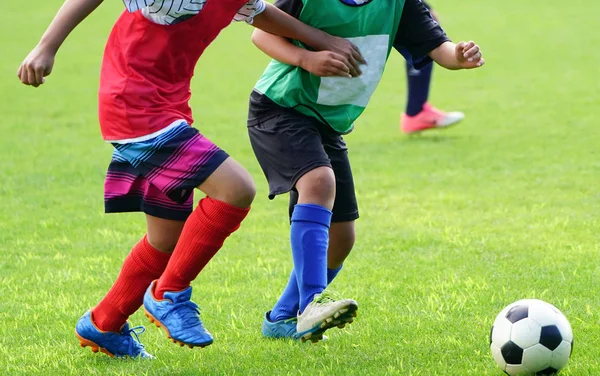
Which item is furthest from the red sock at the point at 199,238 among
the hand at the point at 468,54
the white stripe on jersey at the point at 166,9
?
the hand at the point at 468,54

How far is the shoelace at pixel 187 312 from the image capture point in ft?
12.1

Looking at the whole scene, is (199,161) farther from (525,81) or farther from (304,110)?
(525,81)

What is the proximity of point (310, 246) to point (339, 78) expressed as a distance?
77 centimetres

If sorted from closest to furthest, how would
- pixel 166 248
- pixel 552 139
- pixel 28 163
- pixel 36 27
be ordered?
pixel 166 248 < pixel 28 163 < pixel 552 139 < pixel 36 27

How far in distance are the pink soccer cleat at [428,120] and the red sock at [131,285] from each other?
662 cm

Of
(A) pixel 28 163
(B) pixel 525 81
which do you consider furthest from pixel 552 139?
(A) pixel 28 163

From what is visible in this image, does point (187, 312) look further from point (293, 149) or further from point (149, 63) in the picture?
point (149, 63)

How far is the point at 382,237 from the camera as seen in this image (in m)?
6.22

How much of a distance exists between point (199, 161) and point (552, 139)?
6.63m

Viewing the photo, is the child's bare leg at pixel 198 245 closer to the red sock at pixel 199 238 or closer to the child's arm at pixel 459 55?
the red sock at pixel 199 238

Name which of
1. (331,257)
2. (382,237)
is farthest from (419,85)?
(331,257)

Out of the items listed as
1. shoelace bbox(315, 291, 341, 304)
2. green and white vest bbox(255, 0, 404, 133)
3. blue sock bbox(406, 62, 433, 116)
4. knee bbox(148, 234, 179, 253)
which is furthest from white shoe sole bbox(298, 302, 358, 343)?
blue sock bbox(406, 62, 433, 116)

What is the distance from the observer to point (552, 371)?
359 cm

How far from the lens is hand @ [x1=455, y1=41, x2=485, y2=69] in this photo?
4203mm
